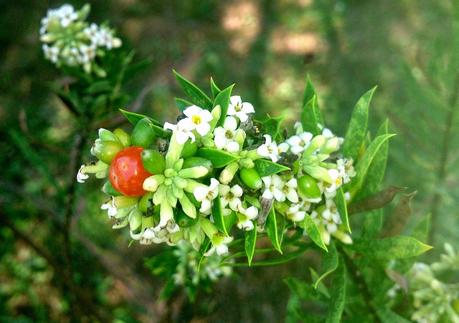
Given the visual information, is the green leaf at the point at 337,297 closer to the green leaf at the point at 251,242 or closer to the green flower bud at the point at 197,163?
the green leaf at the point at 251,242

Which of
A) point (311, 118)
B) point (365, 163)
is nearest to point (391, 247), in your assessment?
point (365, 163)

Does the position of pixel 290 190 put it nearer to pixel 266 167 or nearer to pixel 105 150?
pixel 266 167

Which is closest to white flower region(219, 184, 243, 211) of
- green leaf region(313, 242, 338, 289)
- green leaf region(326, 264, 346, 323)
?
green leaf region(313, 242, 338, 289)

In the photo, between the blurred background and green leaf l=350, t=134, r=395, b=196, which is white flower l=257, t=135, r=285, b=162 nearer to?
green leaf l=350, t=134, r=395, b=196

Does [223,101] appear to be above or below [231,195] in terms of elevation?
above

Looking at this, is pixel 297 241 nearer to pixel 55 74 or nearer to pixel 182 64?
pixel 182 64

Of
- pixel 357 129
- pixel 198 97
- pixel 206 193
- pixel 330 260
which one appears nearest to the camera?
pixel 206 193

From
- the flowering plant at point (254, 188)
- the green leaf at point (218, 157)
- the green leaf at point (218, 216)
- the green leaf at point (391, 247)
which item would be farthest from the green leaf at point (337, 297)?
the green leaf at point (218, 157)
